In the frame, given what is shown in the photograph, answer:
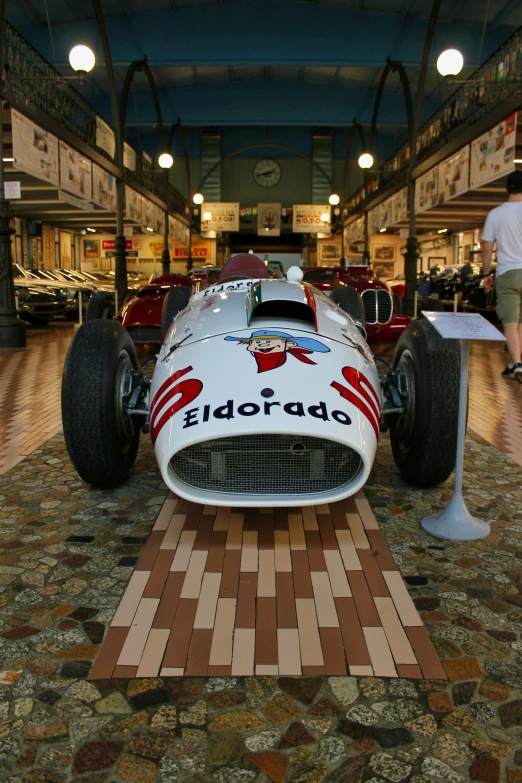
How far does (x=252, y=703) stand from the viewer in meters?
1.86

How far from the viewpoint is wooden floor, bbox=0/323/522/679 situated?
81.2 inches

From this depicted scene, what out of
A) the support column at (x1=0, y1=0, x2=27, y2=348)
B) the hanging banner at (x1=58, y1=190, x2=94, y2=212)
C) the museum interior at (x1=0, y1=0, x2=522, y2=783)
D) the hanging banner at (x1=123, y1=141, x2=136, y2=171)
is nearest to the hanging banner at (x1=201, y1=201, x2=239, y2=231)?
the hanging banner at (x1=123, y1=141, x2=136, y2=171)

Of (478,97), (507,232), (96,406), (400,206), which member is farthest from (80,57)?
(400,206)

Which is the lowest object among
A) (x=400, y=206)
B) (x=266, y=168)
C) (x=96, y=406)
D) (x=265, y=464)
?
(x=265, y=464)

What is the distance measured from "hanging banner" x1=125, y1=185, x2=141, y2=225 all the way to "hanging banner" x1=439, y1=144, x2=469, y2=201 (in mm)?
9013

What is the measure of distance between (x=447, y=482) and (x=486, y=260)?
12.1 ft

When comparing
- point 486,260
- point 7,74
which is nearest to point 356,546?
point 486,260

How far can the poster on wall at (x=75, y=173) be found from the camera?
12336 millimetres

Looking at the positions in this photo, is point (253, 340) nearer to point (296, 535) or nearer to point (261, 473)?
point (261, 473)

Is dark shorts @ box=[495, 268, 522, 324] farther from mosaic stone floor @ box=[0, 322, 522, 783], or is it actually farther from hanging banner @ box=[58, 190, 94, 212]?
hanging banner @ box=[58, 190, 94, 212]

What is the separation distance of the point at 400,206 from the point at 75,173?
9557 millimetres

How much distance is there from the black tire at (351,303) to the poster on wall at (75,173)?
7102 mm

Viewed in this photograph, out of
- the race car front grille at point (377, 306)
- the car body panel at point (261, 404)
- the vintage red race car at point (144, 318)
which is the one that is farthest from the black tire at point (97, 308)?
the car body panel at point (261, 404)

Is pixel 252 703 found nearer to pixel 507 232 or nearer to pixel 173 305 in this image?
pixel 173 305
